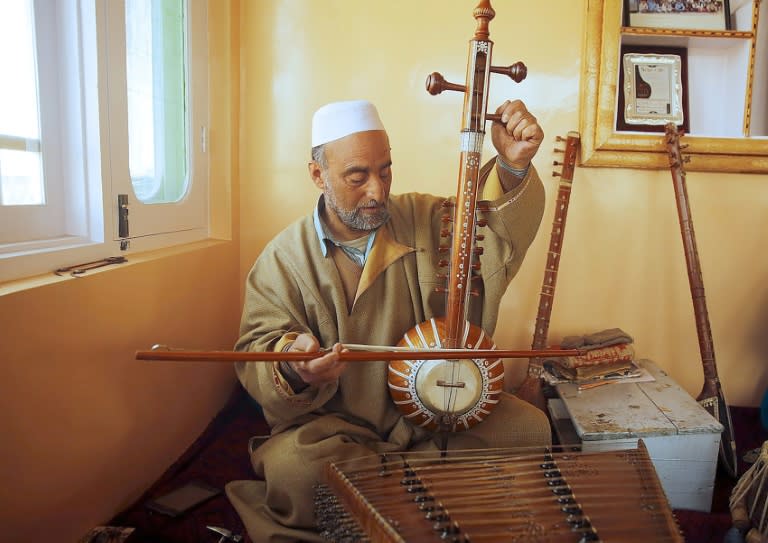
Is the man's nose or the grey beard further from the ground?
the man's nose

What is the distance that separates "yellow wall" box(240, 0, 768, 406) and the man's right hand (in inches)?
48.4

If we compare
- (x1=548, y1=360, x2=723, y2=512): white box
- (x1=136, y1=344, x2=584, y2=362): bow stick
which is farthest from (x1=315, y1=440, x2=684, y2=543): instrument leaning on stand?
(x1=548, y1=360, x2=723, y2=512): white box

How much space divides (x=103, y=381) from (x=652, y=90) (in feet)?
7.81

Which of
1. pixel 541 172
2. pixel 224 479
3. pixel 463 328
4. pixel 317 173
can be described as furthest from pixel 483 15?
pixel 224 479

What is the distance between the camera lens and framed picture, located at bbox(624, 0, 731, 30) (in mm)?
2445

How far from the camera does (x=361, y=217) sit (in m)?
1.76

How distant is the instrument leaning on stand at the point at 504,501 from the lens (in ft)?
3.55

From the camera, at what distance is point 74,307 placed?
58.0 inches

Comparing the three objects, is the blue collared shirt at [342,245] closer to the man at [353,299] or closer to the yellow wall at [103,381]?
the man at [353,299]

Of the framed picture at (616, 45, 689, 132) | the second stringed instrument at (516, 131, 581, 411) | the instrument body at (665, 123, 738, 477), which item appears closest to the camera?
the instrument body at (665, 123, 738, 477)

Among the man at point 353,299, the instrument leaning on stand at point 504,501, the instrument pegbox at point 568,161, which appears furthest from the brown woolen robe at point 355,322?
the instrument pegbox at point 568,161

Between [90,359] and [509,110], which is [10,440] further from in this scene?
[509,110]

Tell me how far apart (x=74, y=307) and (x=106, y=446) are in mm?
434

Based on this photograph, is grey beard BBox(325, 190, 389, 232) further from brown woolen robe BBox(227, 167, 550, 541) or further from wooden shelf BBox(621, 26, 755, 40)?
wooden shelf BBox(621, 26, 755, 40)
